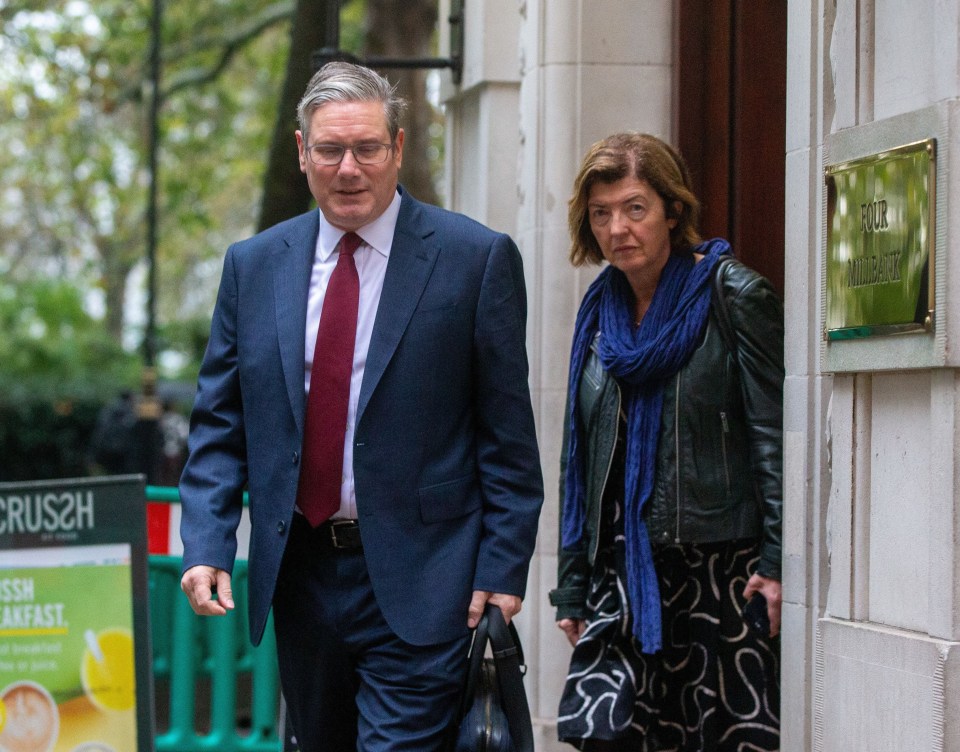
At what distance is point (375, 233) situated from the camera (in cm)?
418

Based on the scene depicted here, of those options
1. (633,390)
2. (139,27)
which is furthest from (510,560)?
(139,27)

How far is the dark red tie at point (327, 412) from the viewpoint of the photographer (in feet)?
13.2

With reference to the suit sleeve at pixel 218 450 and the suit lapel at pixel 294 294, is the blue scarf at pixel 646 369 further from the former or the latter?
the suit sleeve at pixel 218 450

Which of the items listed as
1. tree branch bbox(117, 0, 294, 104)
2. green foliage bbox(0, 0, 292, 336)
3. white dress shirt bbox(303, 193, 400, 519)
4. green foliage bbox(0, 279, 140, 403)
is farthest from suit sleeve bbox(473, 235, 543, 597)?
green foliage bbox(0, 279, 140, 403)

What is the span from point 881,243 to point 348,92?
141 cm

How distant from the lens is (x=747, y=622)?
181 inches

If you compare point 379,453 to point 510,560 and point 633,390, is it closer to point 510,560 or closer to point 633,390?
point 510,560

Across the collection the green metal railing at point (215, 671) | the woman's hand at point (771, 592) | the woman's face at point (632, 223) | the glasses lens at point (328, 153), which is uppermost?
the glasses lens at point (328, 153)

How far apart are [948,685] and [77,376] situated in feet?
108

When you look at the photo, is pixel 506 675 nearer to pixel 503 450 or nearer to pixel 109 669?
pixel 503 450

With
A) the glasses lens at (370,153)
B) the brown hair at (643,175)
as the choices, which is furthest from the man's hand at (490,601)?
the brown hair at (643,175)

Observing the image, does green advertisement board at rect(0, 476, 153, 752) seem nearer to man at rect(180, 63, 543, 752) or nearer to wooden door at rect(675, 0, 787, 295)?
man at rect(180, 63, 543, 752)

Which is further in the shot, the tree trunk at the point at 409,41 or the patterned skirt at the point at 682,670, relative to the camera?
the tree trunk at the point at 409,41

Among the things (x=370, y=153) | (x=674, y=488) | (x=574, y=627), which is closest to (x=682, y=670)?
(x=574, y=627)
